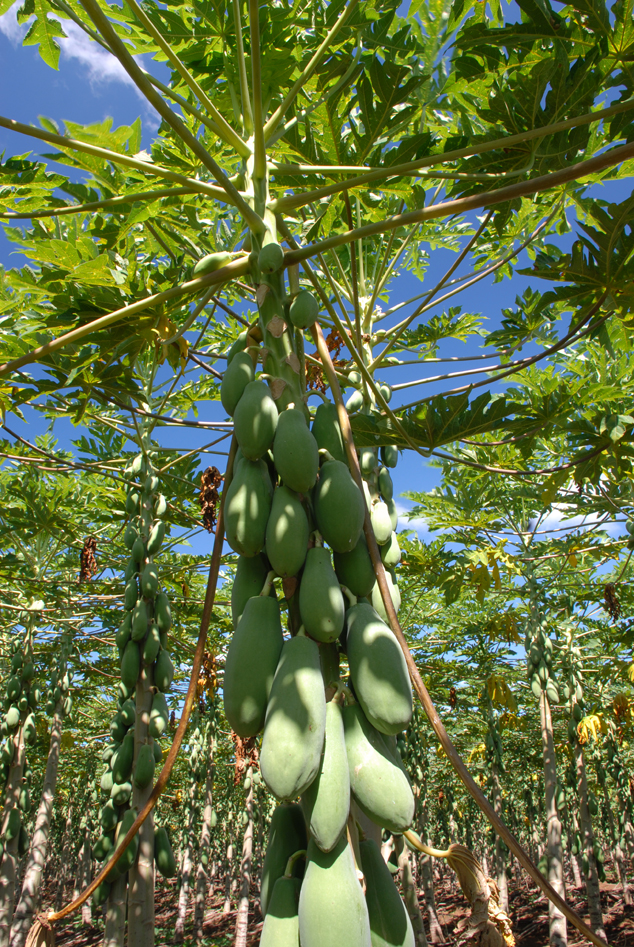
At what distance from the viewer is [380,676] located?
96cm

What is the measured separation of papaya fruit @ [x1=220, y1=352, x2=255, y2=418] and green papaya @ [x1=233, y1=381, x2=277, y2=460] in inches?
4.0

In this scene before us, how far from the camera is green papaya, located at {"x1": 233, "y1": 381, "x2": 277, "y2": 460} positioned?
1.21m

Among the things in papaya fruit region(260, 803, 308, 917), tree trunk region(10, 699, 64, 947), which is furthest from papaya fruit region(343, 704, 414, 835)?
tree trunk region(10, 699, 64, 947)

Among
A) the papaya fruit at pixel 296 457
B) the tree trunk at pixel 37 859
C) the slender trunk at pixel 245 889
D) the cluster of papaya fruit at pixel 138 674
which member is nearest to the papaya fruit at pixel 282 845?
the papaya fruit at pixel 296 457

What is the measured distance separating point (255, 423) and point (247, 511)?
0.64 feet

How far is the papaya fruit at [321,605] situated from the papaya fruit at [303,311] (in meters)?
0.65

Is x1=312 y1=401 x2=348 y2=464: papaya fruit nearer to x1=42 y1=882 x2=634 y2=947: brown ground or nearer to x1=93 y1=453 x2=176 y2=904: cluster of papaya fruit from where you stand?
x1=93 y1=453 x2=176 y2=904: cluster of papaya fruit

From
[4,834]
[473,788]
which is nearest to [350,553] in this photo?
[473,788]

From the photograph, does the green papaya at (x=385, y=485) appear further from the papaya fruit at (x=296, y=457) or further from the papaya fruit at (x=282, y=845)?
the papaya fruit at (x=282, y=845)

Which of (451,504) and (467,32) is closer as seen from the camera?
(467,32)

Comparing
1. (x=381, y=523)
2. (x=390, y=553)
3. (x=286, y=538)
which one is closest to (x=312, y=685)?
(x=286, y=538)

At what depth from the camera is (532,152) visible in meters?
2.03

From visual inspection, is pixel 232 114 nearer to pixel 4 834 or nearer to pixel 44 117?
pixel 44 117

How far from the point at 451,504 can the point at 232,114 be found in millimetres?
5174
